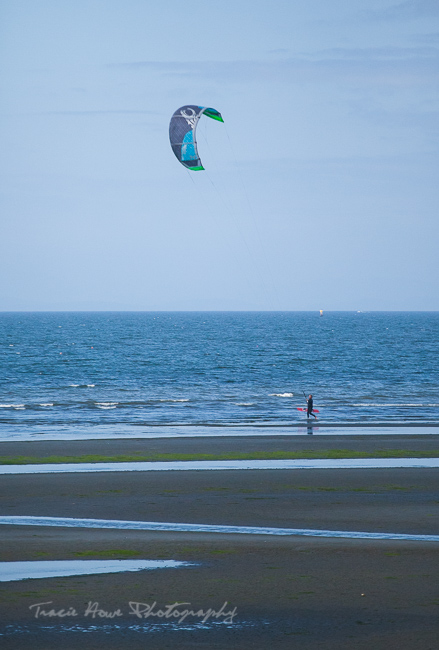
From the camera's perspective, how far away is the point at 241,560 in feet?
34.9

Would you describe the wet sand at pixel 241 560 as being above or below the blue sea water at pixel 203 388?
above

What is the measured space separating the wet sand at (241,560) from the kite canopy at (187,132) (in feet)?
46.0

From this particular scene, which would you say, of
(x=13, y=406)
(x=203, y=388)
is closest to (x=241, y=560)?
(x=13, y=406)

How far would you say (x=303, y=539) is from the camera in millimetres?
11875

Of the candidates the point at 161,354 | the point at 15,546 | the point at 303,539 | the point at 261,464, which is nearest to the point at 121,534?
the point at 15,546

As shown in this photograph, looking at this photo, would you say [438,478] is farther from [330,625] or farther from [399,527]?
[330,625]

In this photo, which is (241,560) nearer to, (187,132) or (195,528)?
(195,528)

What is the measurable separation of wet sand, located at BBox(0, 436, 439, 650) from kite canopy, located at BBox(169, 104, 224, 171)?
14.0 metres

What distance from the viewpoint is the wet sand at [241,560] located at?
8055 mm

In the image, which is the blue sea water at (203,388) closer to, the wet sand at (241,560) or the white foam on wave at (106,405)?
the white foam on wave at (106,405)

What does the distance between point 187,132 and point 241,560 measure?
20.6m

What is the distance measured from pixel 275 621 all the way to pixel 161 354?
3015 inches

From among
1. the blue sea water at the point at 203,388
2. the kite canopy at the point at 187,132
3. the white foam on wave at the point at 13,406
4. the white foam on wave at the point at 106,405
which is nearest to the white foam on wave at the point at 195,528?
the blue sea water at the point at 203,388

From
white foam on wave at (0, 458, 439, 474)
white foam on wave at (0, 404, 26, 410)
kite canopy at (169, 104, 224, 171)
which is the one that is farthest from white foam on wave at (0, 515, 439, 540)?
white foam on wave at (0, 404, 26, 410)
